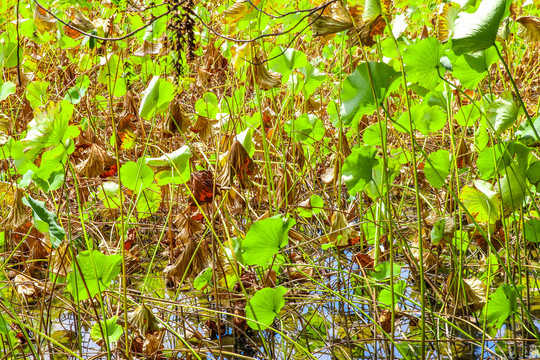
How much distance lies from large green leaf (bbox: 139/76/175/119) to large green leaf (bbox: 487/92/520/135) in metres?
0.54

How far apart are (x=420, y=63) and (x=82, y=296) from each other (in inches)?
26.6

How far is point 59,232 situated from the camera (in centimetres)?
70

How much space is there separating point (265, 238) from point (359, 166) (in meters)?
0.21

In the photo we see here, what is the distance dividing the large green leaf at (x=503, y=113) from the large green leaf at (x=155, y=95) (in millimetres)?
543

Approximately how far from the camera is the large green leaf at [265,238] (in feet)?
2.46

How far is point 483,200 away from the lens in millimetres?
790

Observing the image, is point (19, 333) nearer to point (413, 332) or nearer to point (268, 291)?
point (268, 291)

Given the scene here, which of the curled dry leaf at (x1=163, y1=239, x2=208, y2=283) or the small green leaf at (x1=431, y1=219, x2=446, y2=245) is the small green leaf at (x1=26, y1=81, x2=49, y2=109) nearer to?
the curled dry leaf at (x1=163, y1=239, x2=208, y2=283)

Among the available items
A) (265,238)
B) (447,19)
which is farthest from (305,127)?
(265,238)

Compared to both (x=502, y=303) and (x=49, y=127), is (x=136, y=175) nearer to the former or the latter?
(x=49, y=127)

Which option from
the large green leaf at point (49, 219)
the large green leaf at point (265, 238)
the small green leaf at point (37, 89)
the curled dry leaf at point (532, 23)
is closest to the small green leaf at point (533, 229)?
the curled dry leaf at point (532, 23)

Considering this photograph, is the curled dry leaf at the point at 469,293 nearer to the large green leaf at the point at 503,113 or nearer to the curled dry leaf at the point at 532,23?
the large green leaf at the point at 503,113

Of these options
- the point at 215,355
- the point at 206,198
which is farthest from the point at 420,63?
the point at 215,355

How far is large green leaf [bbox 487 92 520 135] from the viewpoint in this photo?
2.44 feet
